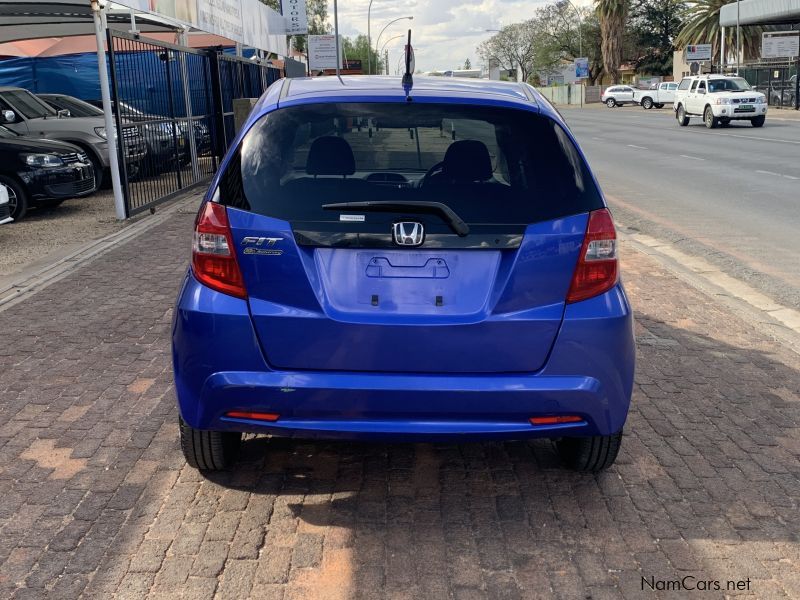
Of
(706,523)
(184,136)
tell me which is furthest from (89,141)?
(706,523)

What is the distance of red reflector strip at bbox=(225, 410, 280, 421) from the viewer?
3.46m

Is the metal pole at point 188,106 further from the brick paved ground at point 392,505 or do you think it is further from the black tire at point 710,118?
the black tire at point 710,118

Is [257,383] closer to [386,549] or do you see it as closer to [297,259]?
[297,259]

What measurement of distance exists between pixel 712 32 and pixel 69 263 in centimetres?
7052

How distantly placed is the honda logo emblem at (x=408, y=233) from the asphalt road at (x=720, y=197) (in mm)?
4974


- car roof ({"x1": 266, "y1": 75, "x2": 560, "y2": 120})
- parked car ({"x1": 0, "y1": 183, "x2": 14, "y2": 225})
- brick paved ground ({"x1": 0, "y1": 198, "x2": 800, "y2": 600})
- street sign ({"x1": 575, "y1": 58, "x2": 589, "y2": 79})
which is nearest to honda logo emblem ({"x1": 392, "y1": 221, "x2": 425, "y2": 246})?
car roof ({"x1": 266, "y1": 75, "x2": 560, "y2": 120})

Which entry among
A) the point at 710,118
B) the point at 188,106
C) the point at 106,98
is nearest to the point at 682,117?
the point at 710,118

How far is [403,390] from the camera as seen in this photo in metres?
3.37

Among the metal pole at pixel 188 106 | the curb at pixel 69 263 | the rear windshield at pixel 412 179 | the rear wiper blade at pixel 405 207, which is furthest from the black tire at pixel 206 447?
the metal pole at pixel 188 106

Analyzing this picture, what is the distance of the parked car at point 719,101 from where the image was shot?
32250 millimetres

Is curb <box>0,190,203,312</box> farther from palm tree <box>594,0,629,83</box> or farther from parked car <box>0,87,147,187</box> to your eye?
palm tree <box>594,0,629,83</box>

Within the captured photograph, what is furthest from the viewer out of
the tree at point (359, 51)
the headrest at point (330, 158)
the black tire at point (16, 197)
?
the tree at point (359, 51)

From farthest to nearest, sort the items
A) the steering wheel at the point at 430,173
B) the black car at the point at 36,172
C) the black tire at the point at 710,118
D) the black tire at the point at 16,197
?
1. the black tire at the point at 710,118
2. the black tire at the point at 16,197
3. the black car at the point at 36,172
4. the steering wheel at the point at 430,173

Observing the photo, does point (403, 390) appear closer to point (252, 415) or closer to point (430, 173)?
point (252, 415)
